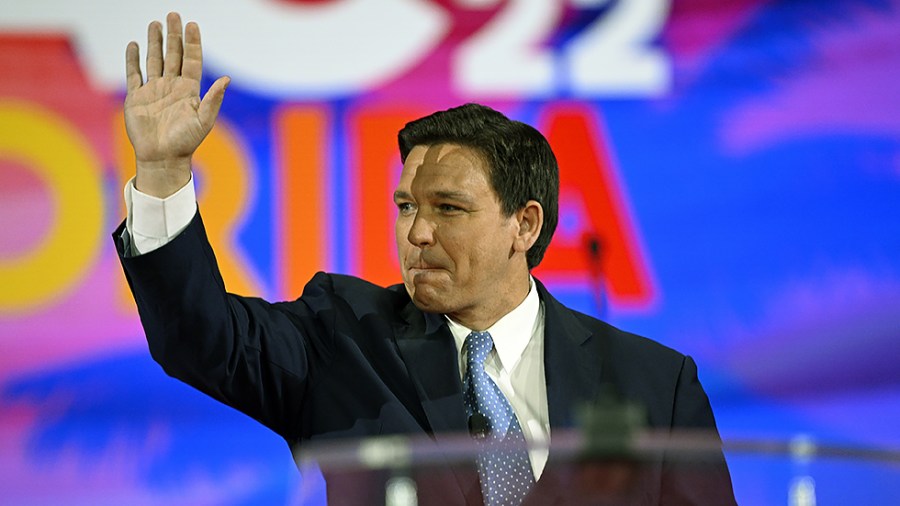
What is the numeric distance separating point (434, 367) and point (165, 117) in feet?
1.65

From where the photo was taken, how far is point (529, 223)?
1.99 m

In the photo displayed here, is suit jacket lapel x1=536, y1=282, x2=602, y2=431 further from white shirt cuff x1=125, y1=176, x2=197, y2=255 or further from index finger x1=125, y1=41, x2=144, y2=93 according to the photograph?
index finger x1=125, y1=41, x2=144, y2=93

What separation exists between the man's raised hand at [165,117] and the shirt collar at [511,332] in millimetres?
496

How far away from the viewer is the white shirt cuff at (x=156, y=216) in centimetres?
152

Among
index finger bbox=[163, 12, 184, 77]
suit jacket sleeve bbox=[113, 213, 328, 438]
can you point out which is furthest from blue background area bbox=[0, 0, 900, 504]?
index finger bbox=[163, 12, 184, 77]

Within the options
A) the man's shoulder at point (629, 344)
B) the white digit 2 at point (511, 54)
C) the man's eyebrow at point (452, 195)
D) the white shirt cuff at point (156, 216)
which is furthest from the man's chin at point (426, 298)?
the white digit 2 at point (511, 54)

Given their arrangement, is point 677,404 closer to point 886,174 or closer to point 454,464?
point 454,464

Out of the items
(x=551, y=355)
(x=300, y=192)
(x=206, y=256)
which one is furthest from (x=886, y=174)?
(x=206, y=256)

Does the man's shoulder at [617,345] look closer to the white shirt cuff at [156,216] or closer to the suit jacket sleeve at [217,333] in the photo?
the suit jacket sleeve at [217,333]

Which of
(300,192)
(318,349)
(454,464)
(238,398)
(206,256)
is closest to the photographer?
(454,464)

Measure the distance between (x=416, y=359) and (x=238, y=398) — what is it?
25 centimetres

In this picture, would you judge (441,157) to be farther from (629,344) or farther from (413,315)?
(629,344)

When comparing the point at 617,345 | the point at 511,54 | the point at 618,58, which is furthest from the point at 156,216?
the point at 618,58

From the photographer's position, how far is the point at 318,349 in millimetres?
1822
